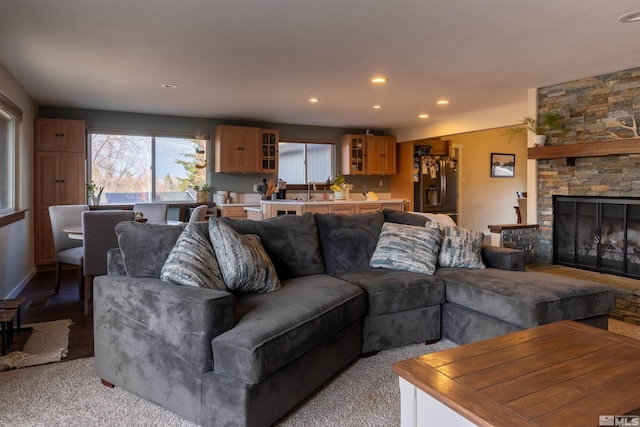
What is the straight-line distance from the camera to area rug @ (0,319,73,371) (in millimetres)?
2646

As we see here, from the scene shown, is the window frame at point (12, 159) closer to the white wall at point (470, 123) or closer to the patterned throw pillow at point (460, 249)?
the patterned throw pillow at point (460, 249)

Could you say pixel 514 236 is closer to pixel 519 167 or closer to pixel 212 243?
pixel 212 243

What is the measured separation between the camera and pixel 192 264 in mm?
2279

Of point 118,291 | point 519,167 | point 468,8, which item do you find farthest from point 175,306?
point 519,167

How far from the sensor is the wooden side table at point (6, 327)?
2698 millimetres

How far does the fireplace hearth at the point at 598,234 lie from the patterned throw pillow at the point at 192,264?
12.9 feet

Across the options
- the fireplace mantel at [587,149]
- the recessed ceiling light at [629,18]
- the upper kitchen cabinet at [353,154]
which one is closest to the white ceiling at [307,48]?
the recessed ceiling light at [629,18]

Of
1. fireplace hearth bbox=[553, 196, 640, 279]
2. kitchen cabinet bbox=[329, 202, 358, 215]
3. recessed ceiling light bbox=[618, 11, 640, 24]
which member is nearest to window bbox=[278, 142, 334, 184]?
kitchen cabinet bbox=[329, 202, 358, 215]

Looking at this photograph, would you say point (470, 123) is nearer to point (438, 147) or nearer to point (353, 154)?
point (438, 147)

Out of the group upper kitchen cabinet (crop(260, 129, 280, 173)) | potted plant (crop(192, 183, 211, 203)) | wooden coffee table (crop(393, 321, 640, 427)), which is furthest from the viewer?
upper kitchen cabinet (crop(260, 129, 280, 173))

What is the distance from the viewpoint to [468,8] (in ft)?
9.00

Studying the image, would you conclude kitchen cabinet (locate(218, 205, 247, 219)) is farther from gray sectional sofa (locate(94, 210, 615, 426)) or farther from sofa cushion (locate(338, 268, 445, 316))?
sofa cushion (locate(338, 268, 445, 316))

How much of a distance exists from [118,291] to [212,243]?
1.84ft

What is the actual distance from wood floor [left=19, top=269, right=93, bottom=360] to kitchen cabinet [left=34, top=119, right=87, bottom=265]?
26.7 inches
